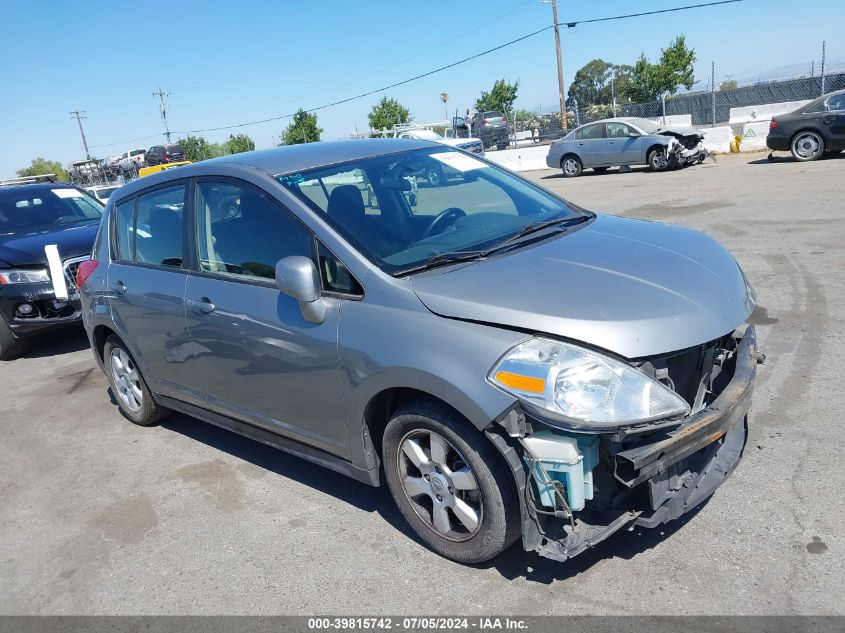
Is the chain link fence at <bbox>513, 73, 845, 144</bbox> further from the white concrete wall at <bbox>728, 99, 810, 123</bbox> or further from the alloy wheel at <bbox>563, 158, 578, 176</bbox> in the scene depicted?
the alloy wheel at <bbox>563, 158, 578, 176</bbox>

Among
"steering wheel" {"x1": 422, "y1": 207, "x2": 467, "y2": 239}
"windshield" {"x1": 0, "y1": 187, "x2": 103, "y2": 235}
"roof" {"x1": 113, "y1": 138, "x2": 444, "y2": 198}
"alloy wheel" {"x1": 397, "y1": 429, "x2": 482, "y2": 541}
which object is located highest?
"roof" {"x1": 113, "y1": 138, "x2": 444, "y2": 198}

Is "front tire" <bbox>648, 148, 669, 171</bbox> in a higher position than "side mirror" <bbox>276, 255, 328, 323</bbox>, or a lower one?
lower

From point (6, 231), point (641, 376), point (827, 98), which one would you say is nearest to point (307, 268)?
point (641, 376)

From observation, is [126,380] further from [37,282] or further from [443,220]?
[443,220]

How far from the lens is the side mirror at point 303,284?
329 cm

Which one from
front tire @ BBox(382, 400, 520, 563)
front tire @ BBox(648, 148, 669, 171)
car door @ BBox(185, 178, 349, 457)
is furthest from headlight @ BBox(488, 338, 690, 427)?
front tire @ BBox(648, 148, 669, 171)

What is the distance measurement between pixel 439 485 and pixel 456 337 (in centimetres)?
71

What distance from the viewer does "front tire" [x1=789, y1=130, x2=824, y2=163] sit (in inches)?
619

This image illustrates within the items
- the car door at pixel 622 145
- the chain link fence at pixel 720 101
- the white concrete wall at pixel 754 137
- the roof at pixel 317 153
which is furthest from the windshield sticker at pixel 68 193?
the chain link fence at pixel 720 101

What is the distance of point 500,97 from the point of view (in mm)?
62531

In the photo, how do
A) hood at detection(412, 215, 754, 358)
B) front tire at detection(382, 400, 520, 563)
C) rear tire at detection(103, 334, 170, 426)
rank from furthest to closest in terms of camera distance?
rear tire at detection(103, 334, 170, 426), front tire at detection(382, 400, 520, 563), hood at detection(412, 215, 754, 358)

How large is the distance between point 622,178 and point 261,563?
16.8 metres

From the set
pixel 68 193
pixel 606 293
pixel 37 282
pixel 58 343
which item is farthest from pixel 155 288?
pixel 68 193

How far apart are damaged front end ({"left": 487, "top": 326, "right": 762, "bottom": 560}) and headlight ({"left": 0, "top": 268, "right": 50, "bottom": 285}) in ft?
21.2
